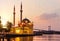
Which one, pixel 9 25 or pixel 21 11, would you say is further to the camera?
pixel 9 25

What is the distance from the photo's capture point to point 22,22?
77.3 metres

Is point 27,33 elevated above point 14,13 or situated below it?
below

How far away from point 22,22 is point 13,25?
3.31 m

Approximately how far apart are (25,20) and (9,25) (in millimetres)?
6450

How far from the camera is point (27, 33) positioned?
78938 mm

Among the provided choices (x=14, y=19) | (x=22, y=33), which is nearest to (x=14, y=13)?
(x=14, y=19)

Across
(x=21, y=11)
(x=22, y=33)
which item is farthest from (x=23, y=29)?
(x=21, y=11)

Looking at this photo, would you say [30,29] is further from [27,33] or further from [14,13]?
[14,13]

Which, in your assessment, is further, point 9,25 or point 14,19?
point 9,25

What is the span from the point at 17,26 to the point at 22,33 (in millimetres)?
3680

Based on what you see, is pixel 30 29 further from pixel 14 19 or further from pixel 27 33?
pixel 14 19

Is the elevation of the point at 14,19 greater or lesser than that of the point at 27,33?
greater

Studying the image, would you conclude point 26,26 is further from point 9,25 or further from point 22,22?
point 9,25

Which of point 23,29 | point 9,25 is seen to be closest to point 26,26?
point 23,29
